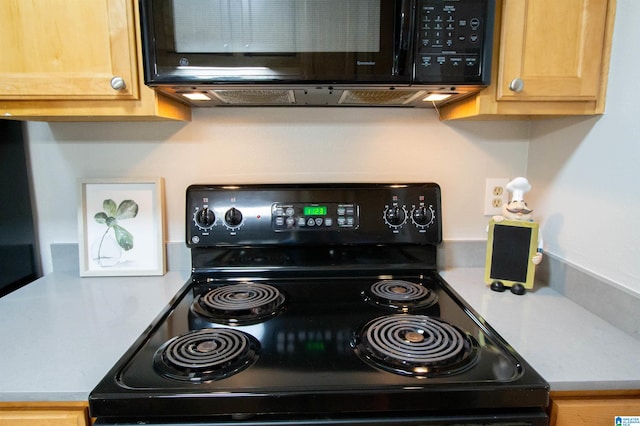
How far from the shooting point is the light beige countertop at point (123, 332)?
28.6 inches

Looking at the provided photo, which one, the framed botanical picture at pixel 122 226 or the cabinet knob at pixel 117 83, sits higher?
the cabinet knob at pixel 117 83

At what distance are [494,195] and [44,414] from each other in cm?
134

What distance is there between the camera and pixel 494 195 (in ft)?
4.40

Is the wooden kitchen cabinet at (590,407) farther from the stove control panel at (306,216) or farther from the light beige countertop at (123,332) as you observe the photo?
the stove control panel at (306,216)

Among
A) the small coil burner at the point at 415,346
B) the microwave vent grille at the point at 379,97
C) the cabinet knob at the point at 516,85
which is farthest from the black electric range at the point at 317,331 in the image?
the cabinet knob at the point at 516,85

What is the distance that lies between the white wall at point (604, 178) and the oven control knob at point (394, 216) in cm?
45

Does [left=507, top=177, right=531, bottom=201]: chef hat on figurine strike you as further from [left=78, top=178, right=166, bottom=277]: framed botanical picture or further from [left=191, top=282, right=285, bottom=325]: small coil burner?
[left=78, top=178, right=166, bottom=277]: framed botanical picture

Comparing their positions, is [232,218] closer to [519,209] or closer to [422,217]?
[422,217]

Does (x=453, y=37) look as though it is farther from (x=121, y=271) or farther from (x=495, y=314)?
(x=121, y=271)

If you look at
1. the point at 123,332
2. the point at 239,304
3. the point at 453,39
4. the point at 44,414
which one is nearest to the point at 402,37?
the point at 453,39

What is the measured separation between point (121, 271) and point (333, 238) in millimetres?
698

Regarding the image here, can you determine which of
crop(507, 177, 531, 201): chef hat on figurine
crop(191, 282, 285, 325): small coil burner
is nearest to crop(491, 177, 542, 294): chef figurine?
crop(507, 177, 531, 201): chef hat on figurine

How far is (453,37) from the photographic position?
0.92 meters

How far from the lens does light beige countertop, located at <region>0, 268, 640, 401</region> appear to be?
726 mm
